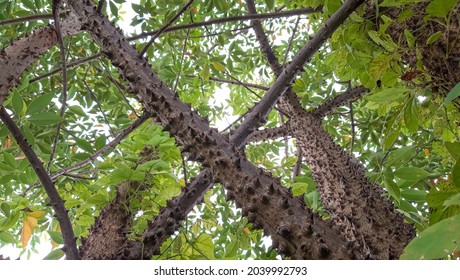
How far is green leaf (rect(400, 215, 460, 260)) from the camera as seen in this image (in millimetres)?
492

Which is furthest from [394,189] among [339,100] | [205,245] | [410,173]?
[339,100]

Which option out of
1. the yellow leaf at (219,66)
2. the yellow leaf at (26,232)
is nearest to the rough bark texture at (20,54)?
the yellow leaf at (26,232)

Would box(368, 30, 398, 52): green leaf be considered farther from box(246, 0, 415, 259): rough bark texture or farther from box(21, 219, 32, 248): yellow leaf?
box(21, 219, 32, 248): yellow leaf

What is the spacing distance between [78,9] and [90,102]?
64.2 inches

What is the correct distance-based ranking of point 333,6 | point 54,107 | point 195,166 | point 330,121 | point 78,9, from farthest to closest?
point 195,166 < point 330,121 < point 54,107 < point 78,9 < point 333,6

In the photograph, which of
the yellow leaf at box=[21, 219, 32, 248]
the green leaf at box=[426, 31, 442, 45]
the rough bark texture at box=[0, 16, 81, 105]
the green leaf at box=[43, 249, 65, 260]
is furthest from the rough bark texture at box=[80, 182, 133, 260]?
the green leaf at box=[426, 31, 442, 45]

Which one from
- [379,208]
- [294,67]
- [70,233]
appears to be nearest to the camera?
[70,233]

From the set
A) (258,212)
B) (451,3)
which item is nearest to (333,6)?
(451,3)

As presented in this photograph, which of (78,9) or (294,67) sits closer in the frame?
(294,67)

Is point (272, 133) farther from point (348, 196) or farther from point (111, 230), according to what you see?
point (111, 230)

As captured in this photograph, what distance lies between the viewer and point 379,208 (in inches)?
81.7

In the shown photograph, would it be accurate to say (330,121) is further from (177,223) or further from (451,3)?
(451,3)

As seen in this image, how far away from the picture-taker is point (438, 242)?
1.64 feet

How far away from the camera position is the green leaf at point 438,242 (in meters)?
0.49
